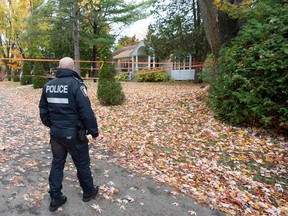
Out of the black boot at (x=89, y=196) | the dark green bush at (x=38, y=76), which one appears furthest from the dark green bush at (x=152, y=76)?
the black boot at (x=89, y=196)

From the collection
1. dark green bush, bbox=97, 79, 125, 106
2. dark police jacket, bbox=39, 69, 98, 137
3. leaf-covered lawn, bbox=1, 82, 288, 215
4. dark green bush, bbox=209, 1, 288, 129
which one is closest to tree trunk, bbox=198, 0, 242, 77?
dark green bush, bbox=209, 1, 288, 129

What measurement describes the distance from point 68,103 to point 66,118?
19cm

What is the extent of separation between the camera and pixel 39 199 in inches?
120

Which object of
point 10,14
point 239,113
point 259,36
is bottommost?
point 239,113

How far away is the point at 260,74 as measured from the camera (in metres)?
5.24

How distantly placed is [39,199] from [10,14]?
27331 millimetres

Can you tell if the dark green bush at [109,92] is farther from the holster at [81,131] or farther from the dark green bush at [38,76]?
the dark green bush at [38,76]

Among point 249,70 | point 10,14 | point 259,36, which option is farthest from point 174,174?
point 10,14

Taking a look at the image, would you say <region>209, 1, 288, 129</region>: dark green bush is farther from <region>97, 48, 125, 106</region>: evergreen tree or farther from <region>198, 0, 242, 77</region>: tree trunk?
<region>97, 48, 125, 106</region>: evergreen tree

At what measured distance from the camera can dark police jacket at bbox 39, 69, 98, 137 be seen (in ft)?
8.74

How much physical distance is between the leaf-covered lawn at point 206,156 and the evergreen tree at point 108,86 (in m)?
1.43

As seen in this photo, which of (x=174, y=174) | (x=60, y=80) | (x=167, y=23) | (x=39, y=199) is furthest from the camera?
(x=167, y=23)

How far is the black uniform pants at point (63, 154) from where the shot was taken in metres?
2.69

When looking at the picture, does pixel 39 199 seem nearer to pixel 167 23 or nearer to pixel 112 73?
pixel 112 73
